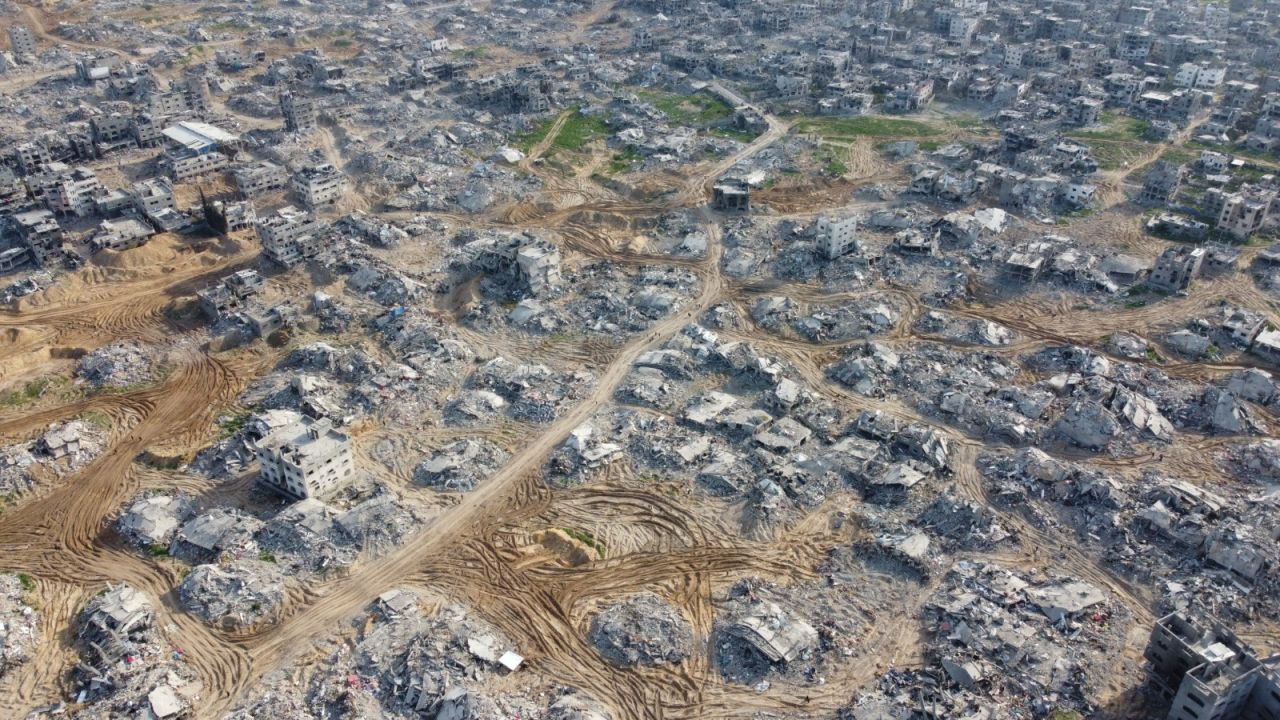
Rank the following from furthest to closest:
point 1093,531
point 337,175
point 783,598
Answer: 1. point 337,175
2. point 1093,531
3. point 783,598

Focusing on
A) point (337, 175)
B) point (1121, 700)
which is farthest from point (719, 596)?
point (337, 175)

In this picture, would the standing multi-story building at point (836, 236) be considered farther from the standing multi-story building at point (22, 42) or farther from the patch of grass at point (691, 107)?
the standing multi-story building at point (22, 42)

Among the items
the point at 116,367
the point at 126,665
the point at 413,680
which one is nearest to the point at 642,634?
the point at 413,680

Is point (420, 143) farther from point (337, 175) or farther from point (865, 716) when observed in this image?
point (865, 716)

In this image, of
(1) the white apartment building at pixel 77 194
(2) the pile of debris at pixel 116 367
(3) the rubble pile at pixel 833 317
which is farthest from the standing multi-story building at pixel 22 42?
(3) the rubble pile at pixel 833 317

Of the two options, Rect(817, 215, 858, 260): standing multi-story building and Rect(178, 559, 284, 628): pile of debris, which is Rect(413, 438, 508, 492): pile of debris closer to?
Rect(178, 559, 284, 628): pile of debris

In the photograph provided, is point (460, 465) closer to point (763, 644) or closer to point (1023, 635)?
point (763, 644)
